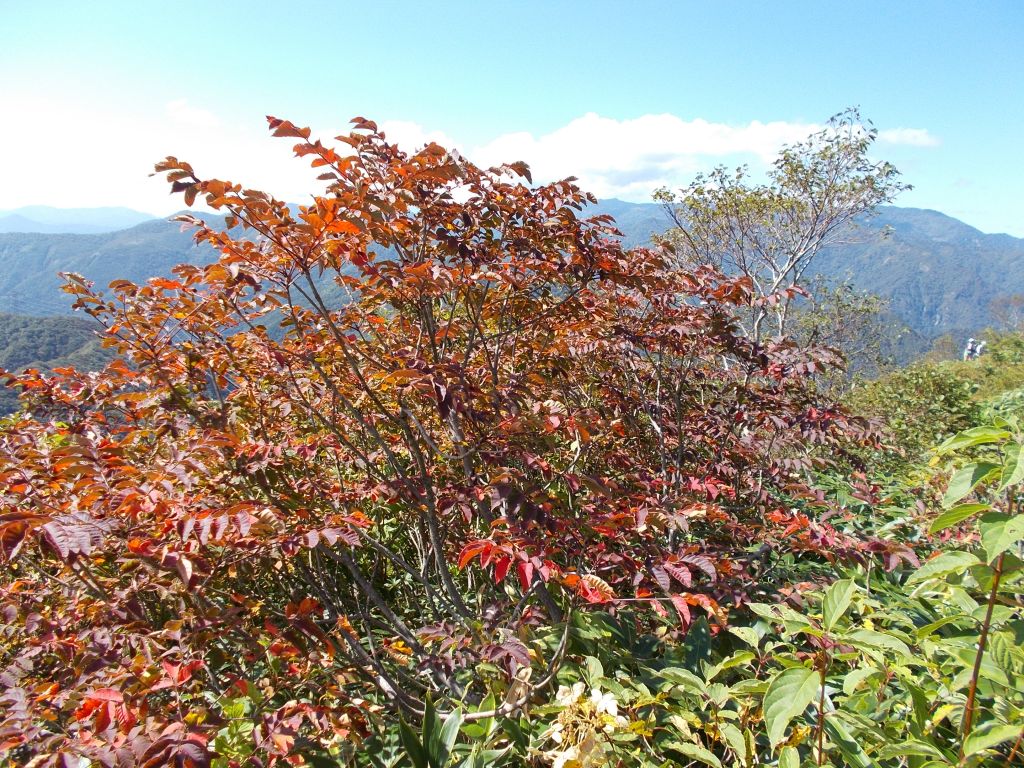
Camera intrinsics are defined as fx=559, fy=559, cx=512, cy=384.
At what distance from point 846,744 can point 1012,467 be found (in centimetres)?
82

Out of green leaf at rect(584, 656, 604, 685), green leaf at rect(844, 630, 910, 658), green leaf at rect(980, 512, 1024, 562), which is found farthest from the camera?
green leaf at rect(584, 656, 604, 685)

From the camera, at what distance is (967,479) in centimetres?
130

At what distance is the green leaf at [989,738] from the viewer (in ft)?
3.92

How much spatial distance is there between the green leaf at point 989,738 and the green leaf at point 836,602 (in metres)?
0.33

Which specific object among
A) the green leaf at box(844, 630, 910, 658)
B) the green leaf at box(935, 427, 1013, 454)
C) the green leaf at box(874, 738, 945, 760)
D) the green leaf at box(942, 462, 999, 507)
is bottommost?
the green leaf at box(874, 738, 945, 760)

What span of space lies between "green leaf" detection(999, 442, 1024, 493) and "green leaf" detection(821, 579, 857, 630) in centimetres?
43

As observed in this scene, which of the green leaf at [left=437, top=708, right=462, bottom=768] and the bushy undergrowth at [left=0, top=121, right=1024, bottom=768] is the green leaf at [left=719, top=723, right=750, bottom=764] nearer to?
the bushy undergrowth at [left=0, top=121, right=1024, bottom=768]

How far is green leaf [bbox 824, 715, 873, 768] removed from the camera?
1414 mm

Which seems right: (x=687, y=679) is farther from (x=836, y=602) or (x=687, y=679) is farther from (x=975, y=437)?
(x=975, y=437)

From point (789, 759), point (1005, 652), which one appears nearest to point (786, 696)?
point (789, 759)

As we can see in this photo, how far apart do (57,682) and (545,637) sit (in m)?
1.92

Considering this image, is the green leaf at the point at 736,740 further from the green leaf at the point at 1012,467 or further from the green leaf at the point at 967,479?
the green leaf at the point at 1012,467

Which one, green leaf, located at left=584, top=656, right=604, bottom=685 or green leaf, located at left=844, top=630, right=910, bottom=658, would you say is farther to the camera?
green leaf, located at left=584, top=656, right=604, bottom=685

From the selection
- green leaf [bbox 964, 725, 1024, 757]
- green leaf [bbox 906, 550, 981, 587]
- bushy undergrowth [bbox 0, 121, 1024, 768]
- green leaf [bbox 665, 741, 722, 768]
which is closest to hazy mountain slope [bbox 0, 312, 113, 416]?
bushy undergrowth [bbox 0, 121, 1024, 768]
